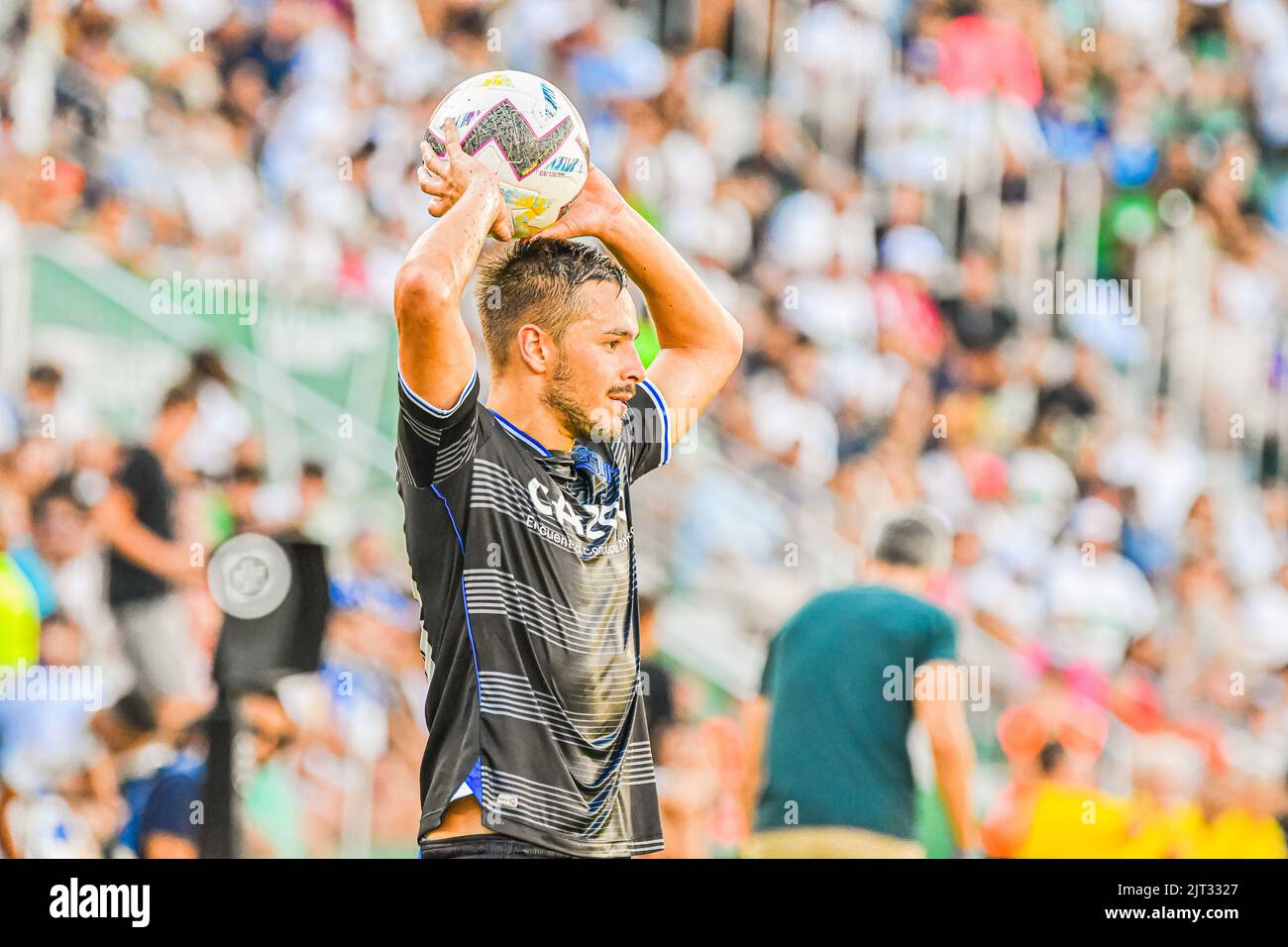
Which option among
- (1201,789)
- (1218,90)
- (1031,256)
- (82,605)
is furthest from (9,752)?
(1218,90)

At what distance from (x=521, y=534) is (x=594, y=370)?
396mm

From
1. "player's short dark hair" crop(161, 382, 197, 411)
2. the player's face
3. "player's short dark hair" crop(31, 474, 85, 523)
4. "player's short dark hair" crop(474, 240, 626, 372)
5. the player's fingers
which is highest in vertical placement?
"player's short dark hair" crop(161, 382, 197, 411)

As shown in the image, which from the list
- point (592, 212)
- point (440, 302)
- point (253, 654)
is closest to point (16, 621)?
point (253, 654)

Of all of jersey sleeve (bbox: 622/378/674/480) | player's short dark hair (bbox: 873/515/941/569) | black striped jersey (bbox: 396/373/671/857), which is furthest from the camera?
player's short dark hair (bbox: 873/515/941/569)

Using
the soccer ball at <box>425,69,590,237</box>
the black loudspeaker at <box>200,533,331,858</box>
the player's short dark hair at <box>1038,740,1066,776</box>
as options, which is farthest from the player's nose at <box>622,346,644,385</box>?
the player's short dark hair at <box>1038,740,1066,776</box>

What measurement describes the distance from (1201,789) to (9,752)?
4.81m

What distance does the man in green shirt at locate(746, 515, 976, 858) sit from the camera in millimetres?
5027

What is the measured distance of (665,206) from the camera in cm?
861

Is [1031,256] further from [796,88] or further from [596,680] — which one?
[596,680]

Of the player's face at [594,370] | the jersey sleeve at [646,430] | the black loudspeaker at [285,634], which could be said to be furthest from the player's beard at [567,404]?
the black loudspeaker at [285,634]

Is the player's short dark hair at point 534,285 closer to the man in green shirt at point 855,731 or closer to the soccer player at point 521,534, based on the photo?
the soccer player at point 521,534

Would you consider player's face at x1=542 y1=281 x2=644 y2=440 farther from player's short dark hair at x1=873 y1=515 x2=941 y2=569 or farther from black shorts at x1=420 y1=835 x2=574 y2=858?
player's short dark hair at x1=873 y1=515 x2=941 y2=569

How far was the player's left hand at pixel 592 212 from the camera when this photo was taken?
357 centimetres

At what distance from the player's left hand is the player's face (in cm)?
18
